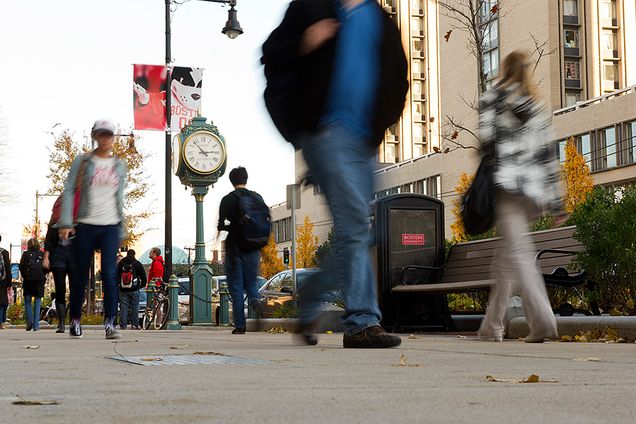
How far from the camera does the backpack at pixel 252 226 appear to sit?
12.0 m

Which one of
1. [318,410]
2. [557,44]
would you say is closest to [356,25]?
[318,410]

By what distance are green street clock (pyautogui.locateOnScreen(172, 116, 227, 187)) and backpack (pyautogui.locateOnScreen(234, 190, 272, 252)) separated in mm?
10087

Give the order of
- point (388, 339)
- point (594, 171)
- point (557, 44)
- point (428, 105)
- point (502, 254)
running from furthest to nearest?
point (428, 105) → point (557, 44) → point (594, 171) → point (502, 254) → point (388, 339)

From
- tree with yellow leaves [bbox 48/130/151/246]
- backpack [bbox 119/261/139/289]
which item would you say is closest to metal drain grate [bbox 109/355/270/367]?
backpack [bbox 119/261/139/289]

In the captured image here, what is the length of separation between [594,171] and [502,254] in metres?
57.7

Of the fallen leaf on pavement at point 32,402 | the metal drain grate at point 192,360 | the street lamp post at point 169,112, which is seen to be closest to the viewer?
the fallen leaf on pavement at point 32,402

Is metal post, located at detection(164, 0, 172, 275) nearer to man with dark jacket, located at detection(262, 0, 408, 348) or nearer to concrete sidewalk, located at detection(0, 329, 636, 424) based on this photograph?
man with dark jacket, located at detection(262, 0, 408, 348)

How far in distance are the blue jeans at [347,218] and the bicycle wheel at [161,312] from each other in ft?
51.0

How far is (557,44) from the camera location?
70312 millimetres

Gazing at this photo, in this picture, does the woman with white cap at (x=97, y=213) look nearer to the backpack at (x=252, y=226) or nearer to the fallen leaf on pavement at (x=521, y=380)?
the backpack at (x=252, y=226)

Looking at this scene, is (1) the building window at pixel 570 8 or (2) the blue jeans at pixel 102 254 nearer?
(2) the blue jeans at pixel 102 254

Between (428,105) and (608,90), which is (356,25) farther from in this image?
(428,105)

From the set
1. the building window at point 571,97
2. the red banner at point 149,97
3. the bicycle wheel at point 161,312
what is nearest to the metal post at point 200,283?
the bicycle wheel at point 161,312

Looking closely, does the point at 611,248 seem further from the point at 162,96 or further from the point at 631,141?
the point at 631,141
